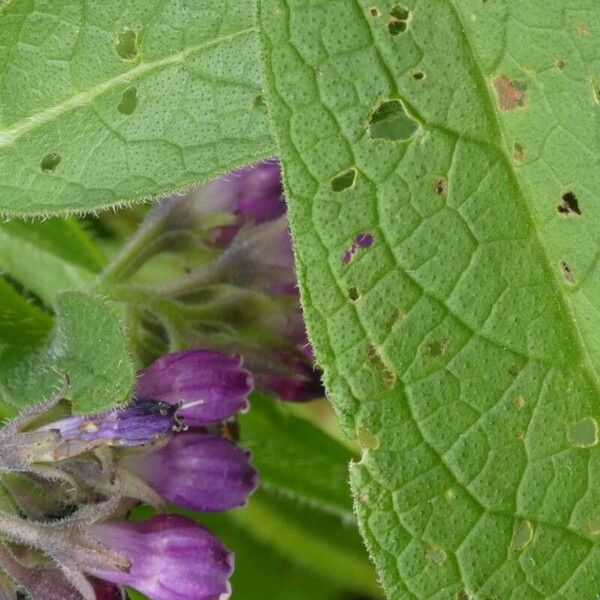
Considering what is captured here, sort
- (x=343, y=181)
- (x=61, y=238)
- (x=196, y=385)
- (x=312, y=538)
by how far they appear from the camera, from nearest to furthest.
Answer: (x=343, y=181)
(x=196, y=385)
(x=61, y=238)
(x=312, y=538)

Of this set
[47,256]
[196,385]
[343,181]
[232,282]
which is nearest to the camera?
[343,181]

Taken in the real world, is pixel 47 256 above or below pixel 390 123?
below

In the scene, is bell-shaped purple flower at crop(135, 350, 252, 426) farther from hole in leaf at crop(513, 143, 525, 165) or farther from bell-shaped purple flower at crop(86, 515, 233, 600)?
hole in leaf at crop(513, 143, 525, 165)

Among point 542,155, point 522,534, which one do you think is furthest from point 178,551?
point 542,155

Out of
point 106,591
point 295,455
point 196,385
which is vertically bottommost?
point 295,455

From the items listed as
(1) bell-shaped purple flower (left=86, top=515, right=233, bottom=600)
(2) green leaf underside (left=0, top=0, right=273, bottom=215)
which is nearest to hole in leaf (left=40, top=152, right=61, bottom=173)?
(2) green leaf underside (left=0, top=0, right=273, bottom=215)

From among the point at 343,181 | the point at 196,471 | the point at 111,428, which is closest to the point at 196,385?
the point at 196,471

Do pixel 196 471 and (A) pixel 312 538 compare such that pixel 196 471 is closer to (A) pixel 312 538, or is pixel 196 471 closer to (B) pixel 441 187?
(B) pixel 441 187
